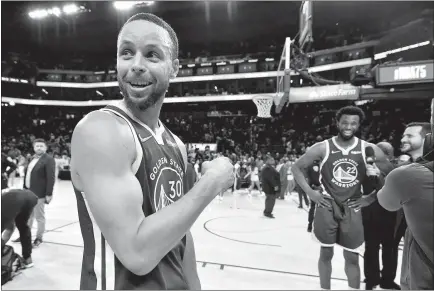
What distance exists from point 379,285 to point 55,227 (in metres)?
6.06

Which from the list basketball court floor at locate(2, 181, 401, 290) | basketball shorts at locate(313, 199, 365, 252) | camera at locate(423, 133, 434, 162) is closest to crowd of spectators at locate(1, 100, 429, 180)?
basketball court floor at locate(2, 181, 401, 290)

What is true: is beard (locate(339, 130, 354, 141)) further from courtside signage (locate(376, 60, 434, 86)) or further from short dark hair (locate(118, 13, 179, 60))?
courtside signage (locate(376, 60, 434, 86))

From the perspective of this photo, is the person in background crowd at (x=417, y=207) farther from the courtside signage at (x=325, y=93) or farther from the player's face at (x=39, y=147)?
the courtside signage at (x=325, y=93)

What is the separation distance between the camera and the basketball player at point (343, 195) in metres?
3.38

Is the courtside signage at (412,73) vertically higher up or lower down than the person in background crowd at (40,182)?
higher up

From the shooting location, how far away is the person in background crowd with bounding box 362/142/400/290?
3832 millimetres

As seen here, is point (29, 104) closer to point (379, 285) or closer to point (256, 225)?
point (256, 225)

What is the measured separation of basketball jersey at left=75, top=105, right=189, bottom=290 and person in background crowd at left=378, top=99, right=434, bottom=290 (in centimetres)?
107

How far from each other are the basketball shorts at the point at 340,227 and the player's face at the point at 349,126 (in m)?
0.73

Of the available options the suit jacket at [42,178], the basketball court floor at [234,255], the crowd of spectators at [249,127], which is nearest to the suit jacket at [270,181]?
A: the basketball court floor at [234,255]

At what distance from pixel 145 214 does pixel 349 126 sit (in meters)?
3.01

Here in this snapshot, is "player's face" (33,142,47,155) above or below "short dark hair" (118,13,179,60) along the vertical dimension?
below

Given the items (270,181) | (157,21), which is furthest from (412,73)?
(157,21)

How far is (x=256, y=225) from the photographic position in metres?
7.32
